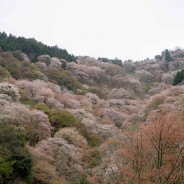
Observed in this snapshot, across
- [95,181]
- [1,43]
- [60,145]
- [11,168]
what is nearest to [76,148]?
[60,145]

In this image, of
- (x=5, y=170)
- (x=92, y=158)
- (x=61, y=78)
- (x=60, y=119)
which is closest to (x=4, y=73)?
(x=61, y=78)

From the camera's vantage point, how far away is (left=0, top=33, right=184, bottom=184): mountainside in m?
21.7

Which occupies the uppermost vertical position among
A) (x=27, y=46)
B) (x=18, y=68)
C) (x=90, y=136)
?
(x=27, y=46)

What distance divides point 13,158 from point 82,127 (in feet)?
59.8

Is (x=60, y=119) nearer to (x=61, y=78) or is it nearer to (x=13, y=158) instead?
(x=13, y=158)

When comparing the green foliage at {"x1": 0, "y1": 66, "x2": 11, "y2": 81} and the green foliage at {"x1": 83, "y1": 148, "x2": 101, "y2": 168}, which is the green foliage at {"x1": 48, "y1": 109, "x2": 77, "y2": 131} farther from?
the green foliage at {"x1": 0, "y1": 66, "x2": 11, "y2": 81}

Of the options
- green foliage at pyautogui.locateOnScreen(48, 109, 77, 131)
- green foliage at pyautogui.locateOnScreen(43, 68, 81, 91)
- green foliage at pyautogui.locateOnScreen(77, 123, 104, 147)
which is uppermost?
green foliage at pyautogui.locateOnScreen(43, 68, 81, 91)

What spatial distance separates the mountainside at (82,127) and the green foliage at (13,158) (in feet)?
0.24

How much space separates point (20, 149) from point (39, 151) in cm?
441

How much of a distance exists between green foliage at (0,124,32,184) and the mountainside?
0.24ft

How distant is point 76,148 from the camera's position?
39031mm

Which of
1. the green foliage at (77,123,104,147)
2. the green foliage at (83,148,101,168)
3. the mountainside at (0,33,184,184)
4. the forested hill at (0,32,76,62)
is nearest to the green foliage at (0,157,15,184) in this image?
the mountainside at (0,33,184,184)

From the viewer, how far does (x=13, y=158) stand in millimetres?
29750

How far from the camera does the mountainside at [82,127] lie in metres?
21.7
